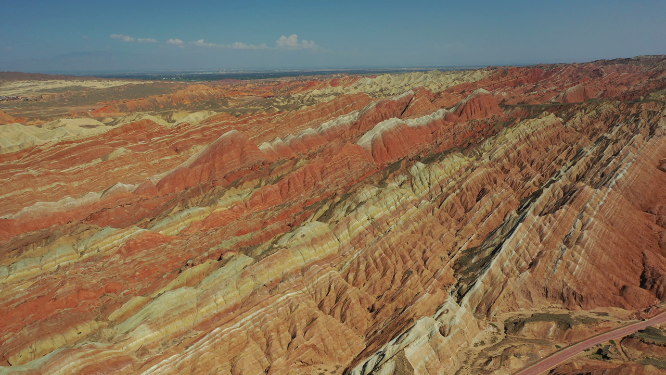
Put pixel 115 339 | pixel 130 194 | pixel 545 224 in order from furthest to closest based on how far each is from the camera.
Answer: pixel 130 194, pixel 545 224, pixel 115 339

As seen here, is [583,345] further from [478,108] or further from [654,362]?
[478,108]

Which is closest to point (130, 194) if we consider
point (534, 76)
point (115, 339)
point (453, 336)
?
point (115, 339)

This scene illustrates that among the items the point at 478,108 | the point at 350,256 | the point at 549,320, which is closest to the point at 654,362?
the point at 549,320

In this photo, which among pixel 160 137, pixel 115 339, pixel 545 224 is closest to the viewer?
pixel 115 339

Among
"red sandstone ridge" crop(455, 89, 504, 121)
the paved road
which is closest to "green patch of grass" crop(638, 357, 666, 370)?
the paved road

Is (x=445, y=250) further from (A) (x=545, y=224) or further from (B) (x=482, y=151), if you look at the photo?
(B) (x=482, y=151)
